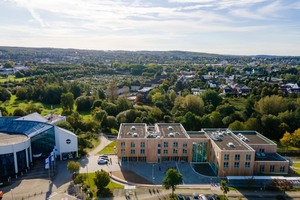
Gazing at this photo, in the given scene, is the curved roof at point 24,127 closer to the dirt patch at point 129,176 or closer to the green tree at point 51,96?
the dirt patch at point 129,176

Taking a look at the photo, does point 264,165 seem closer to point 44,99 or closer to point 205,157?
point 205,157

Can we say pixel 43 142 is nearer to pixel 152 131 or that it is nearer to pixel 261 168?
pixel 152 131

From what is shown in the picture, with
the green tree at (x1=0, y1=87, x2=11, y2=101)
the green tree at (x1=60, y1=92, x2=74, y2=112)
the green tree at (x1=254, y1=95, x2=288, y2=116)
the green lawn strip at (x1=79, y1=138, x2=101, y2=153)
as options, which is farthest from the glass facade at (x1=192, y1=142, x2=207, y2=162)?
the green tree at (x1=0, y1=87, x2=11, y2=101)

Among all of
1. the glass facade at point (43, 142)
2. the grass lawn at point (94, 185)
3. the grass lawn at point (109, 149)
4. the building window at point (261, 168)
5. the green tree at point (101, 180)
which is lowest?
the grass lawn at point (94, 185)

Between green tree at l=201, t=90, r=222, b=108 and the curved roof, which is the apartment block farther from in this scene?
green tree at l=201, t=90, r=222, b=108

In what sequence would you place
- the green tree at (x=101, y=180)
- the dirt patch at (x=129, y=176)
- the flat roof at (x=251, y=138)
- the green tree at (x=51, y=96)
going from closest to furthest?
the green tree at (x=101, y=180) < the dirt patch at (x=129, y=176) < the flat roof at (x=251, y=138) < the green tree at (x=51, y=96)

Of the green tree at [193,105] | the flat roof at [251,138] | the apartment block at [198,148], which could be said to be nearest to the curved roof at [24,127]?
the apartment block at [198,148]

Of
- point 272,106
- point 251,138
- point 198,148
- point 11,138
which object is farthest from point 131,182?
point 272,106
